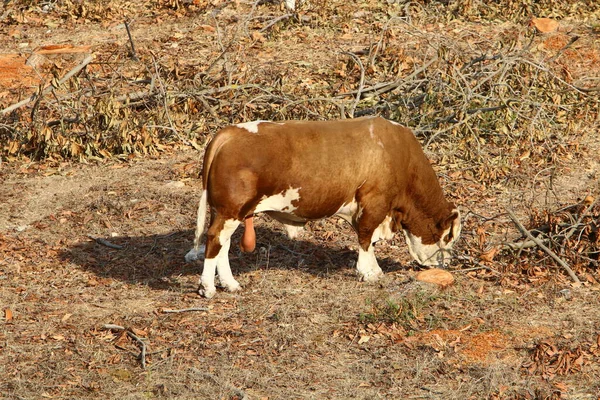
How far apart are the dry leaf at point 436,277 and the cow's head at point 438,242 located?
0.36 meters

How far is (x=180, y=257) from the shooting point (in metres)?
10.4

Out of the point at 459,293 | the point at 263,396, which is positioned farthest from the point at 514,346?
the point at 263,396

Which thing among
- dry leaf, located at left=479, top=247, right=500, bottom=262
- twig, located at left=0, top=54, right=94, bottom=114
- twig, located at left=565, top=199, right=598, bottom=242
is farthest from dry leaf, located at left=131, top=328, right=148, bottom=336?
twig, located at left=0, top=54, right=94, bottom=114

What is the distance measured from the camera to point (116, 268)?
10.2 m

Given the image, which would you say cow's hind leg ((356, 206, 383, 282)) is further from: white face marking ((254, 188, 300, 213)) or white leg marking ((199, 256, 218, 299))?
white leg marking ((199, 256, 218, 299))

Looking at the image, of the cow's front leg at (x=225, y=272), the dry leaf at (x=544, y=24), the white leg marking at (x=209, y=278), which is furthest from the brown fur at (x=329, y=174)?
the dry leaf at (x=544, y=24)

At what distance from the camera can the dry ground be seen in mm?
7793

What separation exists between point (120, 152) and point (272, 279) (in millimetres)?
4517

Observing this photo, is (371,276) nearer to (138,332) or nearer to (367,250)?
(367,250)

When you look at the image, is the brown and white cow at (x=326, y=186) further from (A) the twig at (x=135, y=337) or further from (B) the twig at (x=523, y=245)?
(A) the twig at (x=135, y=337)

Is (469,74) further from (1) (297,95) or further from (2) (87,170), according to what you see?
(2) (87,170)

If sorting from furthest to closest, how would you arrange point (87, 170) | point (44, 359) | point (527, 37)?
point (527, 37) → point (87, 170) → point (44, 359)

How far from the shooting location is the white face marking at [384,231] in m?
9.86

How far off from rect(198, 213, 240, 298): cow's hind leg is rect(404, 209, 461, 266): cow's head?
6.32ft
